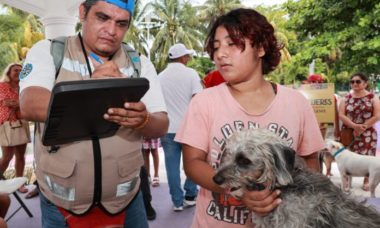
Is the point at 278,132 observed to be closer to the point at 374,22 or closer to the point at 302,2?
the point at 374,22

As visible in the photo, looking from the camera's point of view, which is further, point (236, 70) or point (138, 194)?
point (138, 194)

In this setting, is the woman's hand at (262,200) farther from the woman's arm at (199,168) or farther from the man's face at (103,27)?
the man's face at (103,27)

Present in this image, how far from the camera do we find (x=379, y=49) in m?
14.0

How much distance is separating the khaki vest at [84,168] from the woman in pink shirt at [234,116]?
31 centimetres

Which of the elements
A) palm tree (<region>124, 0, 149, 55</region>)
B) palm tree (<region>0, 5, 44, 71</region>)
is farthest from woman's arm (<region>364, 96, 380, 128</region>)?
palm tree (<region>0, 5, 44, 71</region>)

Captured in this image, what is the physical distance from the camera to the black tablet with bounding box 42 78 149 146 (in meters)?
1.26

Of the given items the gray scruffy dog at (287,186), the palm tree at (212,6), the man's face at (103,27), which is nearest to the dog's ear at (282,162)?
the gray scruffy dog at (287,186)

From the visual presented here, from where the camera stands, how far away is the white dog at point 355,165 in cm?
596

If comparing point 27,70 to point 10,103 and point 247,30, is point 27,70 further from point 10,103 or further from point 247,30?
point 10,103

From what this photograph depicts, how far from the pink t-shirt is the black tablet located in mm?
353

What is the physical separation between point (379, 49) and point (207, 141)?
14.7 m

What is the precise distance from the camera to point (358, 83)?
6.45 metres

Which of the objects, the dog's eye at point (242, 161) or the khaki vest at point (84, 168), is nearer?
the dog's eye at point (242, 161)

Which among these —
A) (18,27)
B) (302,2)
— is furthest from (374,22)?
(18,27)
